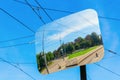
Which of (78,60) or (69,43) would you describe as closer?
(78,60)

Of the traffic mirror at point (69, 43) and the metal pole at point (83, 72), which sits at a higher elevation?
the traffic mirror at point (69, 43)

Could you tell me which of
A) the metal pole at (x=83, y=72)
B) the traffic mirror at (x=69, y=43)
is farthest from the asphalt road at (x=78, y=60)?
the metal pole at (x=83, y=72)

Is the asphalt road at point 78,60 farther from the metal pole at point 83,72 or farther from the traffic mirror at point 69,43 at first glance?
the metal pole at point 83,72

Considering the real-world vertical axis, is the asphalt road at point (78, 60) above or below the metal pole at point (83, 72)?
above

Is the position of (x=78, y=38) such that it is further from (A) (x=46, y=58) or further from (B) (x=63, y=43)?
(A) (x=46, y=58)

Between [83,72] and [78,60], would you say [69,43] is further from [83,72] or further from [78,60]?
[83,72]

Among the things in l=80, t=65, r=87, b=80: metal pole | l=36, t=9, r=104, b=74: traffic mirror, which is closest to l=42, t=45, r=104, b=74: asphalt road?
→ l=36, t=9, r=104, b=74: traffic mirror

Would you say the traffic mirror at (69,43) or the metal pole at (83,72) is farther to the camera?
the metal pole at (83,72)

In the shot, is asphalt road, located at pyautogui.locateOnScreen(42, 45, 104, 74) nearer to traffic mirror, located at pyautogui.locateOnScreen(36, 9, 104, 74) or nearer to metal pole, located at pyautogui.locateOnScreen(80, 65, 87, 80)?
traffic mirror, located at pyautogui.locateOnScreen(36, 9, 104, 74)

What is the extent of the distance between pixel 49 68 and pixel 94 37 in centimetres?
128

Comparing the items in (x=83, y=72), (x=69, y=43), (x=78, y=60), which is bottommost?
(x=83, y=72)

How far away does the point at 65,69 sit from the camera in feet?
24.0

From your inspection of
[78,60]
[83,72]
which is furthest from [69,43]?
[83,72]

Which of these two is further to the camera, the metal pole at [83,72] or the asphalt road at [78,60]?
the metal pole at [83,72]
